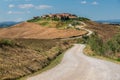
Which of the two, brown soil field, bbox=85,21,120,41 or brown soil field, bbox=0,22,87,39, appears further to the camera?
brown soil field, bbox=85,21,120,41

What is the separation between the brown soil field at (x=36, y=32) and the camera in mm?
141500

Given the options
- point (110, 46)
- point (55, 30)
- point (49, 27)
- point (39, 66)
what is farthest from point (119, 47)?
point (49, 27)

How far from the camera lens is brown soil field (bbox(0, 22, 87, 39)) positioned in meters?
142

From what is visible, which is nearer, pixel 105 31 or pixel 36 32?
pixel 105 31

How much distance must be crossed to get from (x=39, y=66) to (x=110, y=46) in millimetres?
42613

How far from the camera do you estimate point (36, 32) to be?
529ft

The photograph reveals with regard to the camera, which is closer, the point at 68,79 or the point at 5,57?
the point at 68,79

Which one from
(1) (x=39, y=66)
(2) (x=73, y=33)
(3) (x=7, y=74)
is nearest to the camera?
(3) (x=7, y=74)

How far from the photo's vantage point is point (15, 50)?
5378cm

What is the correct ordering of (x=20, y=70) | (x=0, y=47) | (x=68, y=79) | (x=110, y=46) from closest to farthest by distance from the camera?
(x=68, y=79), (x=20, y=70), (x=0, y=47), (x=110, y=46)

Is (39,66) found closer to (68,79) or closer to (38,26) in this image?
(68,79)

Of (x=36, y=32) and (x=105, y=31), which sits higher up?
(x=105, y=31)

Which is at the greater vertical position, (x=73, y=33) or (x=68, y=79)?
(x=68, y=79)

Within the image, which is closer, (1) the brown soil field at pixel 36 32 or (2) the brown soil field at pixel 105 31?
(1) the brown soil field at pixel 36 32
